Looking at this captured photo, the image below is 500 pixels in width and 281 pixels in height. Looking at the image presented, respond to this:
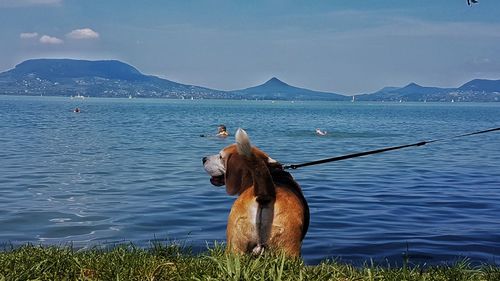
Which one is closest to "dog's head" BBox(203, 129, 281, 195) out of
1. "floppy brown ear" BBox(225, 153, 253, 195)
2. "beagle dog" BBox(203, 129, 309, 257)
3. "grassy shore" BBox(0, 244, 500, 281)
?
"floppy brown ear" BBox(225, 153, 253, 195)

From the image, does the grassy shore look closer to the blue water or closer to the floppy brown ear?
the floppy brown ear

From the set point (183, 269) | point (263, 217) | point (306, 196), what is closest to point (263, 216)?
point (263, 217)

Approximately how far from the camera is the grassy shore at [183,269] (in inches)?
180

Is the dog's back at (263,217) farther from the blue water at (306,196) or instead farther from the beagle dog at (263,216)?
the blue water at (306,196)

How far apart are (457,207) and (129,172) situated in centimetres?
1111

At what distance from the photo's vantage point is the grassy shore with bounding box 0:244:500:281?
180 inches

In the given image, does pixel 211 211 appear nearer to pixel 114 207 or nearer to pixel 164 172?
pixel 114 207

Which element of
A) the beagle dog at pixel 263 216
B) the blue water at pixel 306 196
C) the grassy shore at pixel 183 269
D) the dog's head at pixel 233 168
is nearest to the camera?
the grassy shore at pixel 183 269

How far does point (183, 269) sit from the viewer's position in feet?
17.6

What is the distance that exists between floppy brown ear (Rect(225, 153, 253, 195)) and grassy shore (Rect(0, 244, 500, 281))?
26.5 inches

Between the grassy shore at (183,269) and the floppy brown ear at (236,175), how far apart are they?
0.67 meters

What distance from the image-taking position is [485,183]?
20141 millimetres

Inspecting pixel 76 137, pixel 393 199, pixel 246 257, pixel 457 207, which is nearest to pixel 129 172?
pixel 393 199

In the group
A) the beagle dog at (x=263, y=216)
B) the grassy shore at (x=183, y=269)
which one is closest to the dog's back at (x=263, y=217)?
the beagle dog at (x=263, y=216)
